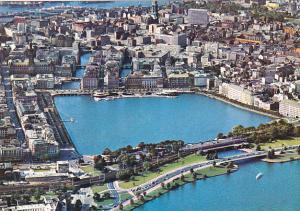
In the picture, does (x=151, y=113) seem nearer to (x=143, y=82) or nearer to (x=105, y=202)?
(x=143, y=82)

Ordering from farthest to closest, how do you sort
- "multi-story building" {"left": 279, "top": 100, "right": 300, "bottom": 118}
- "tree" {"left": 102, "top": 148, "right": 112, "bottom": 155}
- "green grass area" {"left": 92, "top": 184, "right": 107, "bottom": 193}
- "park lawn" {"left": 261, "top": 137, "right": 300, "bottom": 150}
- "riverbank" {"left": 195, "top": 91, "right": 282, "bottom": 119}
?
"riverbank" {"left": 195, "top": 91, "right": 282, "bottom": 119}, "multi-story building" {"left": 279, "top": 100, "right": 300, "bottom": 118}, "park lawn" {"left": 261, "top": 137, "right": 300, "bottom": 150}, "tree" {"left": 102, "top": 148, "right": 112, "bottom": 155}, "green grass area" {"left": 92, "top": 184, "right": 107, "bottom": 193}

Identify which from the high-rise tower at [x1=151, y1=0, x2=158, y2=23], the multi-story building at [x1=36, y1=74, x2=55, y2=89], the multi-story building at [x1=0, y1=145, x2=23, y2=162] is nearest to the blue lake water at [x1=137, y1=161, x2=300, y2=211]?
the multi-story building at [x1=0, y1=145, x2=23, y2=162]

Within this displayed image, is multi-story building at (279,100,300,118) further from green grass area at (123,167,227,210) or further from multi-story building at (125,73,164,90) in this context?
green grass area at (123,167,227,210)

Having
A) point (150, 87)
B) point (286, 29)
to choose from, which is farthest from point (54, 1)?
point (150, 87)

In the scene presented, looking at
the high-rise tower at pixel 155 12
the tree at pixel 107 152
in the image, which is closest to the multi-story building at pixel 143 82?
the tree at pixel 107 152

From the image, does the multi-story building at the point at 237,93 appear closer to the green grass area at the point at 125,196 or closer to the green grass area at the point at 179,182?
the green grass area at the point at 179,182

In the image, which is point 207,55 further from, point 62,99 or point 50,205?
point 50,205
